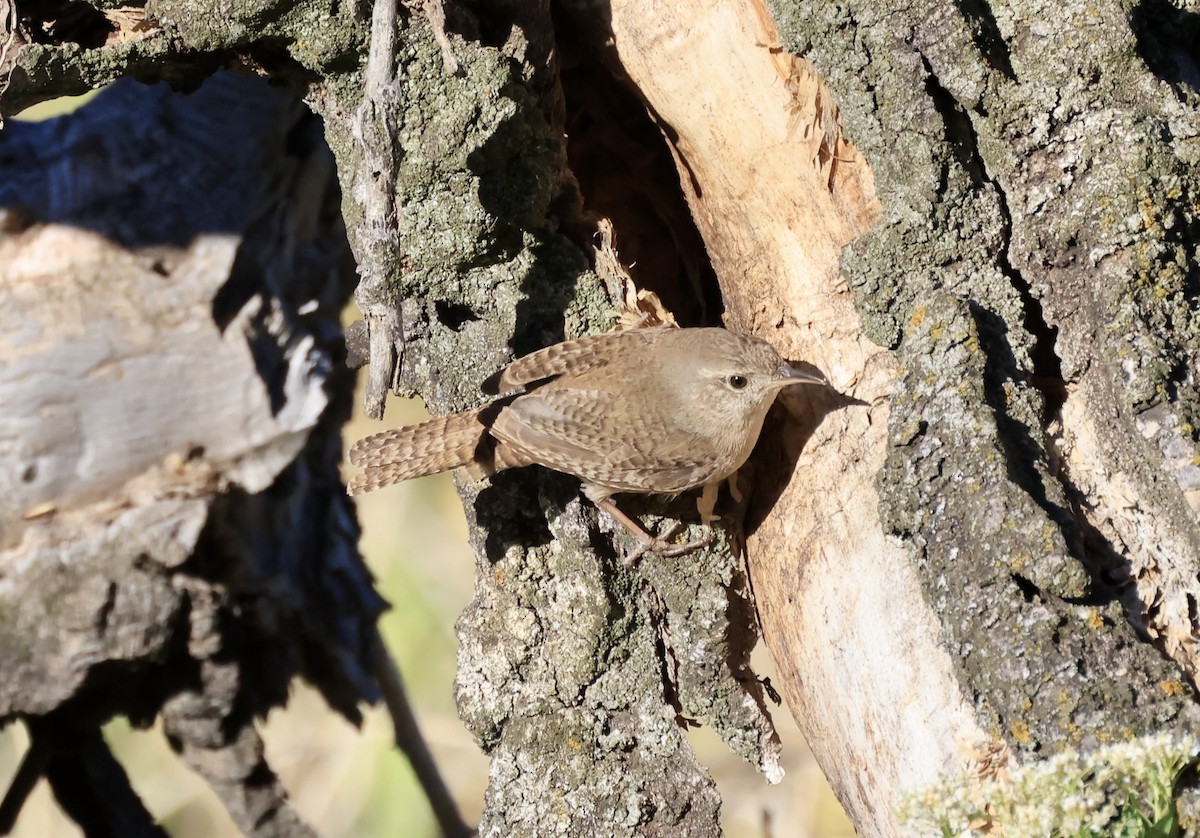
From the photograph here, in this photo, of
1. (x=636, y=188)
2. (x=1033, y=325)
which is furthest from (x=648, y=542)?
(x=636, y=188)

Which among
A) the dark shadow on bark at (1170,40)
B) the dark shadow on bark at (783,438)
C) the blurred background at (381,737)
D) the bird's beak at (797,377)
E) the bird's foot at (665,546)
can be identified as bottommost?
the blurred background at (381,737)

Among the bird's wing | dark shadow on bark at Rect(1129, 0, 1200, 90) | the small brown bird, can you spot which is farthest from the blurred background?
Answer: dark shadow on bark at Rect(1129, 0, 1200, 90)

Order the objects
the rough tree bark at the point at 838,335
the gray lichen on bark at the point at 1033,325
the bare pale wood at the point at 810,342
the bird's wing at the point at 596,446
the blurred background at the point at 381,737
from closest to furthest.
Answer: the gray lichen on bark at the point at 1033,325 → the rough tree bark at the point at 838,335 → the bare pale wood at the point at 810,342 → the bird's wing at the point at 596,446 → the blurred background at the point at 381,737

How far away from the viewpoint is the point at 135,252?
3.82m

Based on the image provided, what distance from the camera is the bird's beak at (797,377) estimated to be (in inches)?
107

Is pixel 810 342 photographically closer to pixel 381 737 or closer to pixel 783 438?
pixel 783 438

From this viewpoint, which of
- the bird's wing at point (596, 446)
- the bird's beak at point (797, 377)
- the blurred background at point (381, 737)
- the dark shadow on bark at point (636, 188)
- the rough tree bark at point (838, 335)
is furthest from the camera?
the blurred background at point (381, 737)

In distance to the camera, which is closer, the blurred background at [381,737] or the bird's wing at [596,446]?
the bird's wing at [596,446]

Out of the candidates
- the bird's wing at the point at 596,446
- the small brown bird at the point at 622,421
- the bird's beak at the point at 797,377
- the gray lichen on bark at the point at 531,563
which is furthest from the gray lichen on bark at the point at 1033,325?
the gray lichen on bark at the point at 531,563

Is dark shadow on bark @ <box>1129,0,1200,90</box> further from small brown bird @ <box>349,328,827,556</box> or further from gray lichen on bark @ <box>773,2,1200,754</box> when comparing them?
small brown bird @ <box>349,328,827,556</box>

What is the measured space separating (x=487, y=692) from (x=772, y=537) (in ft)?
3.00

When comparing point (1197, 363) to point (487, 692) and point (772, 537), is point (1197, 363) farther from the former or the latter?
point (487, 692)

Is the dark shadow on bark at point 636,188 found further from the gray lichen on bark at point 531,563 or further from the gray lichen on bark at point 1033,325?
the gray lichen on bark at point 1033,325

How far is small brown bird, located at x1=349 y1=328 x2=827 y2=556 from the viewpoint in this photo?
2871 millimetres
